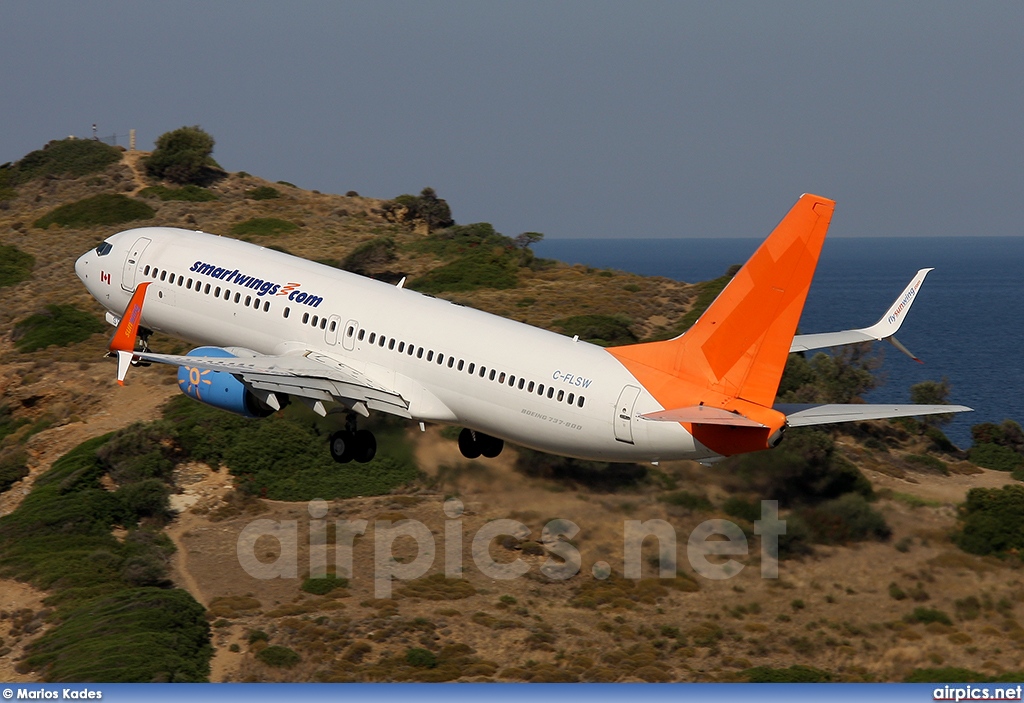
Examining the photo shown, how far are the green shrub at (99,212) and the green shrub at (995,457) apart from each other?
65.4 meters

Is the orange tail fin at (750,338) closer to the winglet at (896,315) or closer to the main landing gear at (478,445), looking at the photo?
the winglet at (896,315)

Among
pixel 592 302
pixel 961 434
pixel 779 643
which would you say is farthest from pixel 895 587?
pixel 961 434

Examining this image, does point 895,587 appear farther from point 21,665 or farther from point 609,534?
point 21,665

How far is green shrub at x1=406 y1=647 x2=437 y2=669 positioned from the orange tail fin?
14.4 m

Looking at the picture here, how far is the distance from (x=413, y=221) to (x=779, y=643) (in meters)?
73.9

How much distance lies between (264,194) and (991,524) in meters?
77.0

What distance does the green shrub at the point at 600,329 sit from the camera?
234 feet

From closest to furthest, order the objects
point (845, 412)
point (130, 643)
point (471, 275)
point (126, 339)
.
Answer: point (845, 412) → point (126, 339) → point (130, 643) → point (471, 275)

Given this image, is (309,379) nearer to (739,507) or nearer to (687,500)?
(687,500)

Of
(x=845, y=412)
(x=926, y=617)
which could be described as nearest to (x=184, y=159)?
(x=926, y=617)

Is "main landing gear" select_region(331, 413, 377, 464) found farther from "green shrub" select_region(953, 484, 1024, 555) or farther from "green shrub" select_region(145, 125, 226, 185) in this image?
"green shrub" select_region(145, 125, 226, 185)

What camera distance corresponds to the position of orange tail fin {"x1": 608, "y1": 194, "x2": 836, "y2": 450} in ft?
110

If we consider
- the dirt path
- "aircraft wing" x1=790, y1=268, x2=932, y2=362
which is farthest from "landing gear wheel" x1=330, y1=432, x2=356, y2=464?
the dirt path

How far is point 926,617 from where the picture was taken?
151ft
